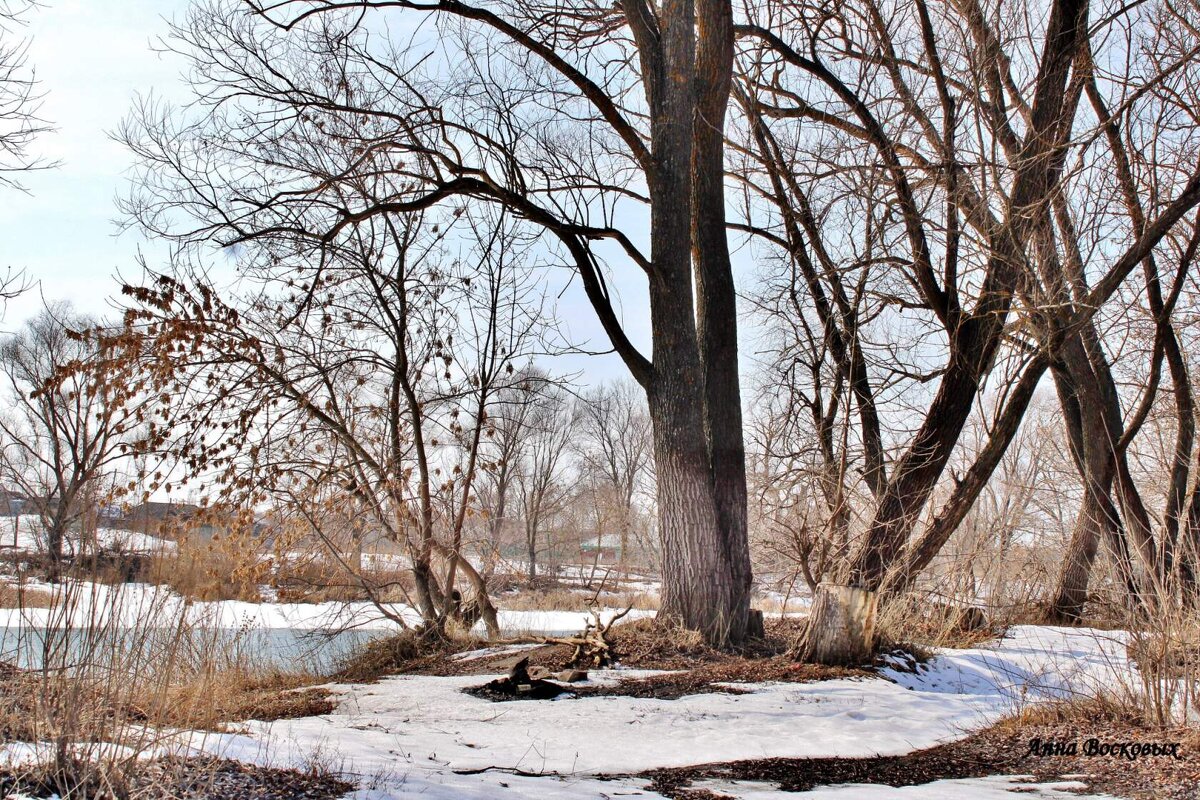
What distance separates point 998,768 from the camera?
4.34 meters

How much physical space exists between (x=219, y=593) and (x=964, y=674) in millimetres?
6206

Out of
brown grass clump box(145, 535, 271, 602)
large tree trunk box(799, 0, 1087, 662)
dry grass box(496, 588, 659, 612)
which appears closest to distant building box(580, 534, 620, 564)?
dry grass box(496, 588, 659, 612)

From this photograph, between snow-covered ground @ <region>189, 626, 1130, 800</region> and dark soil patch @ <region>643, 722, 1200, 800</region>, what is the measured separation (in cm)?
15

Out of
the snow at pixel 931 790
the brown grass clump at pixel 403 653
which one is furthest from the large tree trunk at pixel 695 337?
the snow at pixel 931 790

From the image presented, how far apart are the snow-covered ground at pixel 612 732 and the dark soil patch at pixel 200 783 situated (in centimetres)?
17

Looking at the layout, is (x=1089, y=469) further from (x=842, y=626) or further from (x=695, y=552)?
(x=695, y=552)

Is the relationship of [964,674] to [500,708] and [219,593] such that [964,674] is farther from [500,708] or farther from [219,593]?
[219,593]

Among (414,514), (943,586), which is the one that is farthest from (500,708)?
(943,586)

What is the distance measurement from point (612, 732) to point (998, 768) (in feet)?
6.82

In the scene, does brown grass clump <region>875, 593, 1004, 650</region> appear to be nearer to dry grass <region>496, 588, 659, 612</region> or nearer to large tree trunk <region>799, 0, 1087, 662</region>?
large tree trunk <region>799, 0, 1087, 662</region>

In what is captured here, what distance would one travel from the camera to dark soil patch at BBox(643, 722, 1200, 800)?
3.73 metres

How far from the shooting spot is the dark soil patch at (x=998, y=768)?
373 cm

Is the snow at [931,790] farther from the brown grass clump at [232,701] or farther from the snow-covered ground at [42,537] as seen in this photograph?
the snow-covered ground at [42,537]

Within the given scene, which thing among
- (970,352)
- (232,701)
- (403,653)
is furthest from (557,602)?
(232,701)
